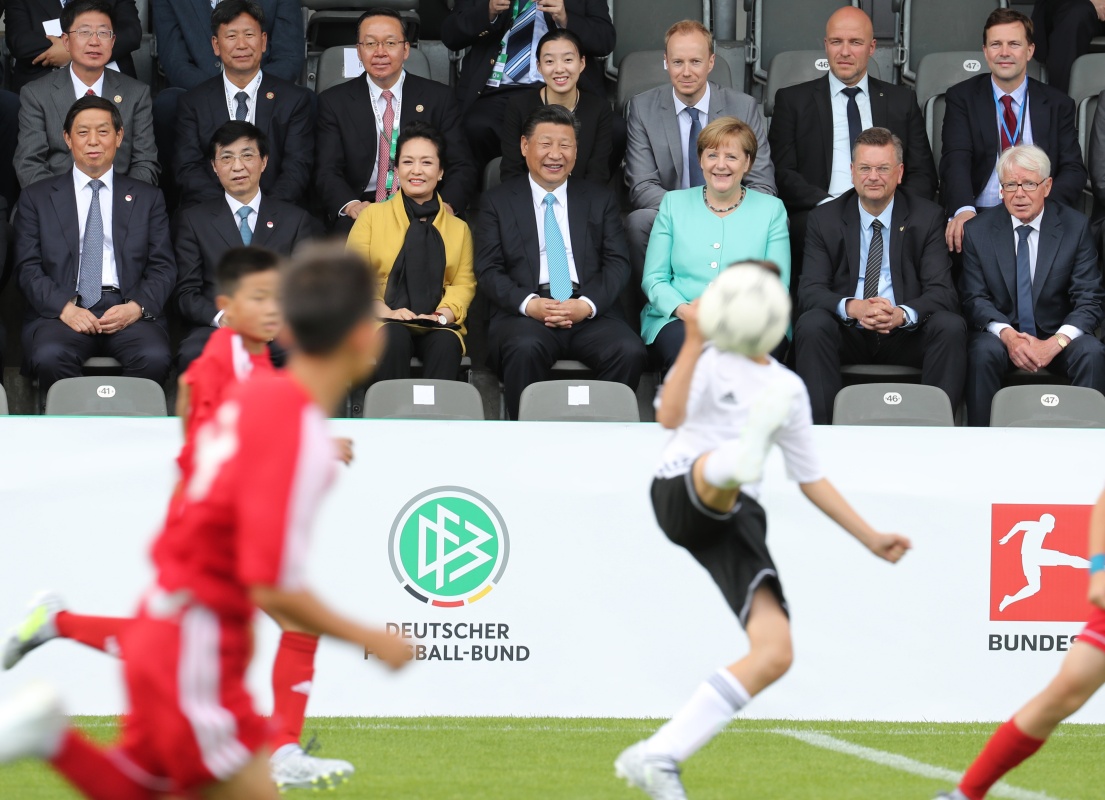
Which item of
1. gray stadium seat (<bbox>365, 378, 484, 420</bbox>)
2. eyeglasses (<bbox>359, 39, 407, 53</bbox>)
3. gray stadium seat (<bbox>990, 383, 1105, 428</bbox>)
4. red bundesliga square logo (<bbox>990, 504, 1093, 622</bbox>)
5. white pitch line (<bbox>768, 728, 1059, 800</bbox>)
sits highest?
eyeglasses (<bbox>359, 39, 407, 53</bbox>)

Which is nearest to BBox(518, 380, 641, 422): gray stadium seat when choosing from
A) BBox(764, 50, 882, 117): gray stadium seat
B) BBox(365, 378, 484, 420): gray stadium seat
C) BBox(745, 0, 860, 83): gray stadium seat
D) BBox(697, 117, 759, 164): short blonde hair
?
BBox(365, 378, 484, 420): gray stadium seat

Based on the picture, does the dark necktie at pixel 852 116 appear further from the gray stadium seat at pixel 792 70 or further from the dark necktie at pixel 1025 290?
the dark necktie at pixel 1025 290

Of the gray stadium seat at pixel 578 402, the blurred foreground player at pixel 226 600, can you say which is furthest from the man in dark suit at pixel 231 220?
the blurred foreground player at pixel 226 600

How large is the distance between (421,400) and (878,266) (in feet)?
10.0

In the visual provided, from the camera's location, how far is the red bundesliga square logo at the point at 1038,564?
6.71m

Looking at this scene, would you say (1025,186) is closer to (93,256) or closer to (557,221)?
(557,221)

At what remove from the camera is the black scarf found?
8641 millimetres

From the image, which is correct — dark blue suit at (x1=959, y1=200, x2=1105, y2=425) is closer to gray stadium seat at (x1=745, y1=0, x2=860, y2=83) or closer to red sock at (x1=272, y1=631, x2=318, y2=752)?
gray stadium seat at (x1=745, y1=0, x2=860, y2=83)

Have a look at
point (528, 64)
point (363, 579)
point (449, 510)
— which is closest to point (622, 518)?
point (449, 510)

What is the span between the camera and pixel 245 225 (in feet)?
29.1

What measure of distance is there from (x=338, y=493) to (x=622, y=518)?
4.16 ft

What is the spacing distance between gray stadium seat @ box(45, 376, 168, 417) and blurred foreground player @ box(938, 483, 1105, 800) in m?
4.61

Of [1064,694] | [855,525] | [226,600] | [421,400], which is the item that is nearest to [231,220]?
[421,400]

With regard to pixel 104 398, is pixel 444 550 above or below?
below
